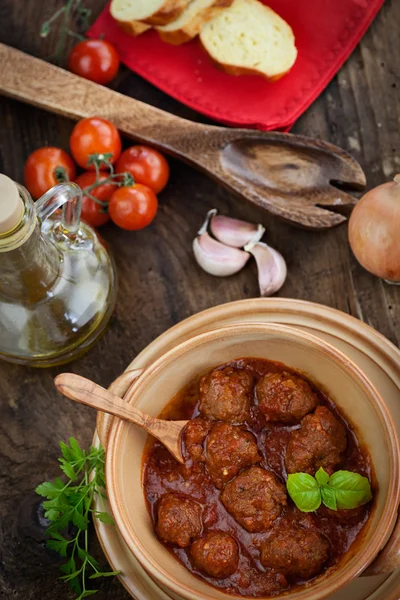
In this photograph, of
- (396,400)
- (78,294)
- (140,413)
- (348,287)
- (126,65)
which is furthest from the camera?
(126,65)

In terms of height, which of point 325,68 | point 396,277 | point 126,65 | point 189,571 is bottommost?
point 189,571

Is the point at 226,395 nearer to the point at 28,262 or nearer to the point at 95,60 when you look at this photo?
the point at 28,262

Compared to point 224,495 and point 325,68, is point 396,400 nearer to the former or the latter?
point 224,495

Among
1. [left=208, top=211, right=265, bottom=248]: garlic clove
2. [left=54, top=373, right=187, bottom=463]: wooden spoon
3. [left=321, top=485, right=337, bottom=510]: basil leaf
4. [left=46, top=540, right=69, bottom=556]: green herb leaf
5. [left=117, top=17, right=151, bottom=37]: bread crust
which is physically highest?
[left=117, top=17, right=151, bottom=37]: bread crust

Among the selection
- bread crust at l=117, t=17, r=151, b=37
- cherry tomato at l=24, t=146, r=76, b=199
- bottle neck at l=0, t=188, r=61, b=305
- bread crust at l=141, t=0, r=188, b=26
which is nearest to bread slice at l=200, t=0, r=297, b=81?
bread crust at l=141, t=0, r=188, b=26

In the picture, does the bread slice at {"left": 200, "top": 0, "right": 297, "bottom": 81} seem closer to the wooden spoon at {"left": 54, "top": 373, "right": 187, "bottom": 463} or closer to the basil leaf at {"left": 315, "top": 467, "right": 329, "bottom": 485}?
the wooden spoon at {"left": 54, "top": 373, "right": 187, "bottom": 463}

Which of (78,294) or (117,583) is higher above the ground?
(78,294)

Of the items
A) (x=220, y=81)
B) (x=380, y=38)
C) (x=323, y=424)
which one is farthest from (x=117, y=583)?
(x=380, y=38)
